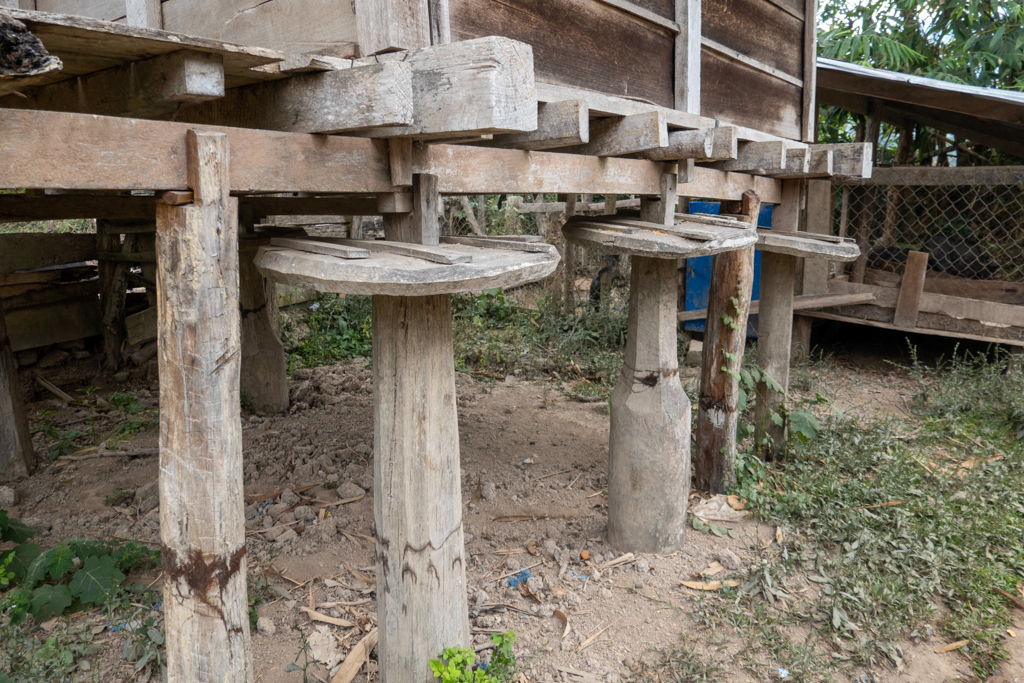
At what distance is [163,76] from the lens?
1.68 meters

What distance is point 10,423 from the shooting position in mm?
4766

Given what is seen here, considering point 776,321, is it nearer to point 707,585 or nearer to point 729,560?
point 729,560

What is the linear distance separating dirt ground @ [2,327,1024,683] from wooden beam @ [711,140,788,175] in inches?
86.6

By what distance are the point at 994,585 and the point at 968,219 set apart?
5.66 metres

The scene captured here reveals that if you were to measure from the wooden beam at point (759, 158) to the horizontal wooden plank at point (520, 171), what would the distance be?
953mm

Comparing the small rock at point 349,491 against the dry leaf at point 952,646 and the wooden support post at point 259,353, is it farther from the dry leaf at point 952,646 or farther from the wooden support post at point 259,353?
the dry leaf at point 952,646

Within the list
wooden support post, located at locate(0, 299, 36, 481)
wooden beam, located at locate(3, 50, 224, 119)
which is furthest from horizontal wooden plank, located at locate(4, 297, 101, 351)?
wooden beam, located at locate(3, 50, 224, 119)

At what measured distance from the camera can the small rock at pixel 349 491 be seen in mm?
4602

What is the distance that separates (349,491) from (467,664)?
225cm

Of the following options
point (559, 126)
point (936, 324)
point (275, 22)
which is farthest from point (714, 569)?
point (936, 324)

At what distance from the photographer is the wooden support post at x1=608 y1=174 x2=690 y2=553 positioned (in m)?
3.76

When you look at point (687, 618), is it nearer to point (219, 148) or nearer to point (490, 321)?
point (219, 148)

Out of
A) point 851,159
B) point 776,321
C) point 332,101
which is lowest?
point 776,321

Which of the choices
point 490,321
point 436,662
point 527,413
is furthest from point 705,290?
point 436,662
